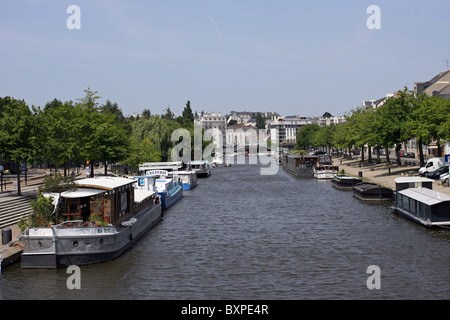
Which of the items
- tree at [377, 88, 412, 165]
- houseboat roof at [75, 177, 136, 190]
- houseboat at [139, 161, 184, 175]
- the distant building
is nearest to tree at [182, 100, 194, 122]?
the distant building

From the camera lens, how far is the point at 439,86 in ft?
384

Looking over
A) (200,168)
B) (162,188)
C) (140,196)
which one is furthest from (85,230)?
(200,168)

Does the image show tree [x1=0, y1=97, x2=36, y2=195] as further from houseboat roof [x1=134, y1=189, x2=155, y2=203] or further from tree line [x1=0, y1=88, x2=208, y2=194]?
houseboat roof [x1=134, y1=189, x2=155, y2=203]

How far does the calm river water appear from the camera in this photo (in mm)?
24047

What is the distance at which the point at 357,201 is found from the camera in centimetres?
5619

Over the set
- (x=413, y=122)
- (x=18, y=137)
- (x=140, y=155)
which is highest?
(x=413, y=122)

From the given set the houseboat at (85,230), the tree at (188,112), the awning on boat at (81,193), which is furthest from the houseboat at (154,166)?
the tree at (188,112)

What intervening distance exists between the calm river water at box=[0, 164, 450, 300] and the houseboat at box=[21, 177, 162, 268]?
68 centimetres

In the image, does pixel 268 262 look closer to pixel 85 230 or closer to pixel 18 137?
pixel 85 230

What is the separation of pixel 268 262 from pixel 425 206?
15.0m
